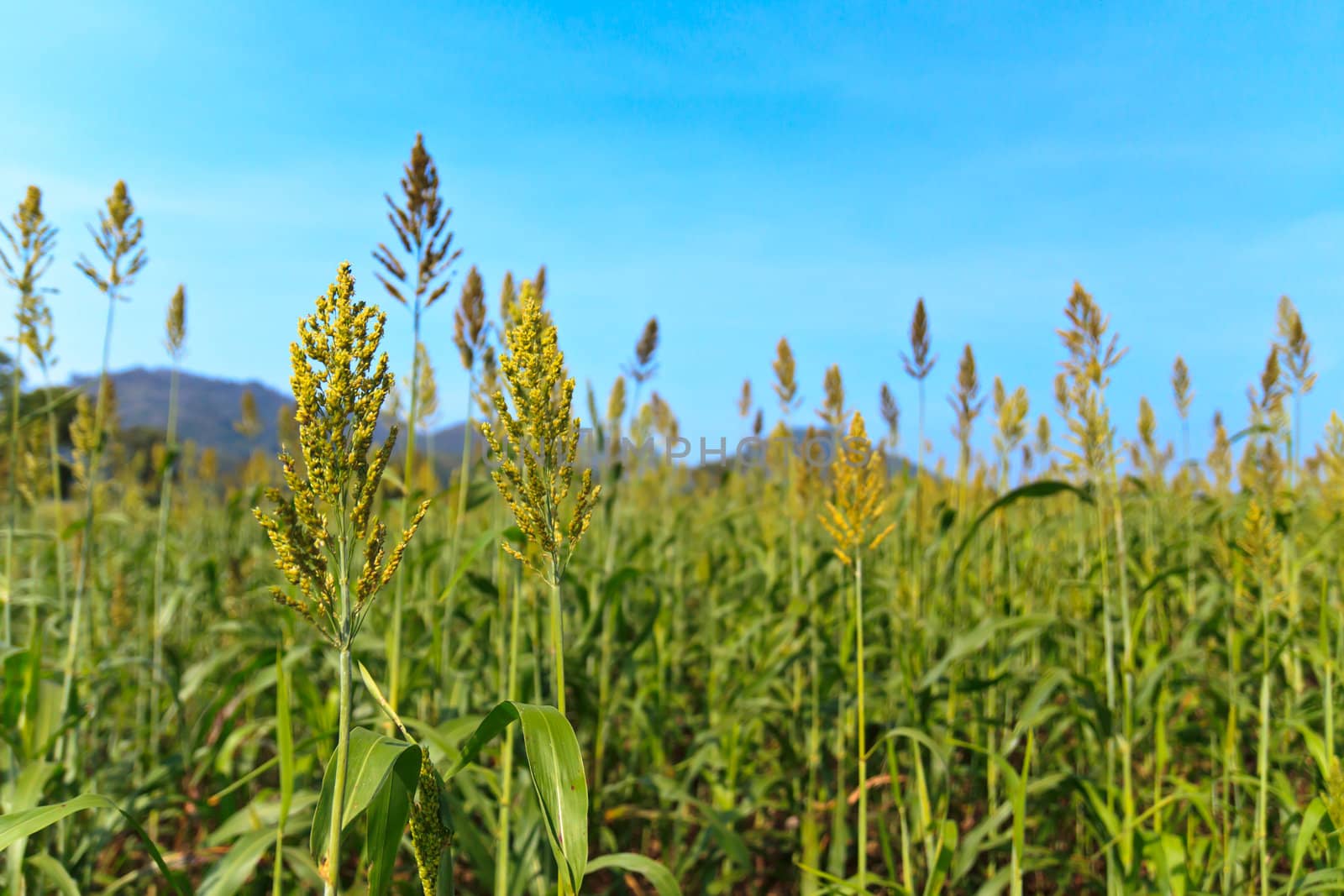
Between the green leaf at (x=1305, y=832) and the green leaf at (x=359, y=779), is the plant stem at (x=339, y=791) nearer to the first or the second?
the green leaf at (x=359, y=779)

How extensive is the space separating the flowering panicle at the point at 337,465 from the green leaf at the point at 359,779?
232mm

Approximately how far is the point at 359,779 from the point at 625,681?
277 cm

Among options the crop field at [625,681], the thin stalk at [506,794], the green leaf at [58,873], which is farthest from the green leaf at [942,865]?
the green leaf at [58,873]

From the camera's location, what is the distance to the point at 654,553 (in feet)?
19.4

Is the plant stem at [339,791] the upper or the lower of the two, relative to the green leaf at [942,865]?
upper

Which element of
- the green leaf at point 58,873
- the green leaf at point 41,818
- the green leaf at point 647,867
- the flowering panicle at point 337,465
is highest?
the flowering panicle at point 337,465

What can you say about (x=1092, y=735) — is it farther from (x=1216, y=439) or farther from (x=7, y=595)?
(x=1216, y=439)

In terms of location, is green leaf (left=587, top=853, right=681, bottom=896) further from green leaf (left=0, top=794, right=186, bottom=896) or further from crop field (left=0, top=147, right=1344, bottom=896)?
green leaf (left=0, top=794, right=186, bottom=896)

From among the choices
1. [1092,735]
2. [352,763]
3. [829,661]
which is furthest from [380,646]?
[1092,735]

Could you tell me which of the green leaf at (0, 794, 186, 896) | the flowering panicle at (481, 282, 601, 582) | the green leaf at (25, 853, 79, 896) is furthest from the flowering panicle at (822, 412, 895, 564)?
the green leaf at (25, 853, 79, 896)

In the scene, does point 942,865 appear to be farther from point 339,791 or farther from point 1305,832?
point 339,791

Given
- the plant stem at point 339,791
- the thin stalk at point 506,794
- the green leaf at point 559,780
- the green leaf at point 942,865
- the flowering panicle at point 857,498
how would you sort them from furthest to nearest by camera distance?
the flowering panicle at point 857,498 < the thin stalk at point 506,794 < the green leaf at point 942,865 < the green leaf at point 559,780 < the plant stem at point 339,791

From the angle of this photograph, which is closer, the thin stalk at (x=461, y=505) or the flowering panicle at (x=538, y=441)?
the flowering panicle at (x=538, y=441)

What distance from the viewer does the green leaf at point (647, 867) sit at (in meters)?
2.07
